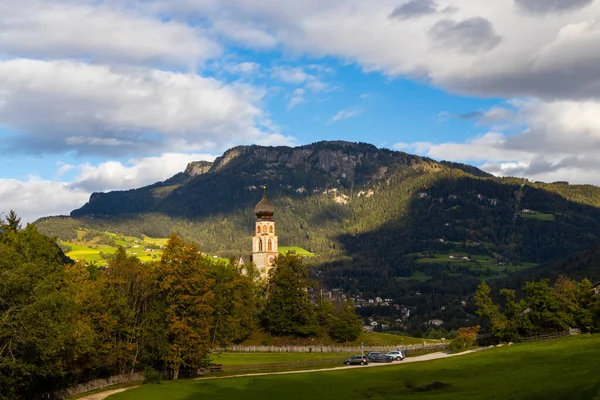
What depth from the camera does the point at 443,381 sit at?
59.3 metres

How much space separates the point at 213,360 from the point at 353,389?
4384 centimetres

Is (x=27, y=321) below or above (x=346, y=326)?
above

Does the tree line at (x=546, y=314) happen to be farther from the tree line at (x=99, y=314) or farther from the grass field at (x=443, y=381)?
the tree line at (x=99, y=314)

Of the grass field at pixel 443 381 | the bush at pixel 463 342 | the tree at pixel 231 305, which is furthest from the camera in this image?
the bush at pixel 463 342

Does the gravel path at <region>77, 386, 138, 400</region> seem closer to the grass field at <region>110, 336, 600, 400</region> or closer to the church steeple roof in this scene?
the grass field at <region>110, 336, 600, 400</region>

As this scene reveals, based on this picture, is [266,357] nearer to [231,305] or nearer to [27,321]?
[231,305]

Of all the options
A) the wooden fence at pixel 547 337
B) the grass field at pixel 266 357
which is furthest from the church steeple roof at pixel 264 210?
the wooden fence at pixel 547 337

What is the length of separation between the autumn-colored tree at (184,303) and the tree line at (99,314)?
0.38 ft

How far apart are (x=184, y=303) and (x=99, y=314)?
34.8 feet

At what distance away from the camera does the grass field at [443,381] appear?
4750cm

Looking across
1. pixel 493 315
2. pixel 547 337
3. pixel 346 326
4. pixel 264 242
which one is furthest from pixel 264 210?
pixel 547 337

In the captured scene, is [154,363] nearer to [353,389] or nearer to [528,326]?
[353,389]

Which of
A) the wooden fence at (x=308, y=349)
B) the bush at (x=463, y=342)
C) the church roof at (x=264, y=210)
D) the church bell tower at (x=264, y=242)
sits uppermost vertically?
the church roof at (x=264, y=210)

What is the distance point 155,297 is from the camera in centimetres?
7825
